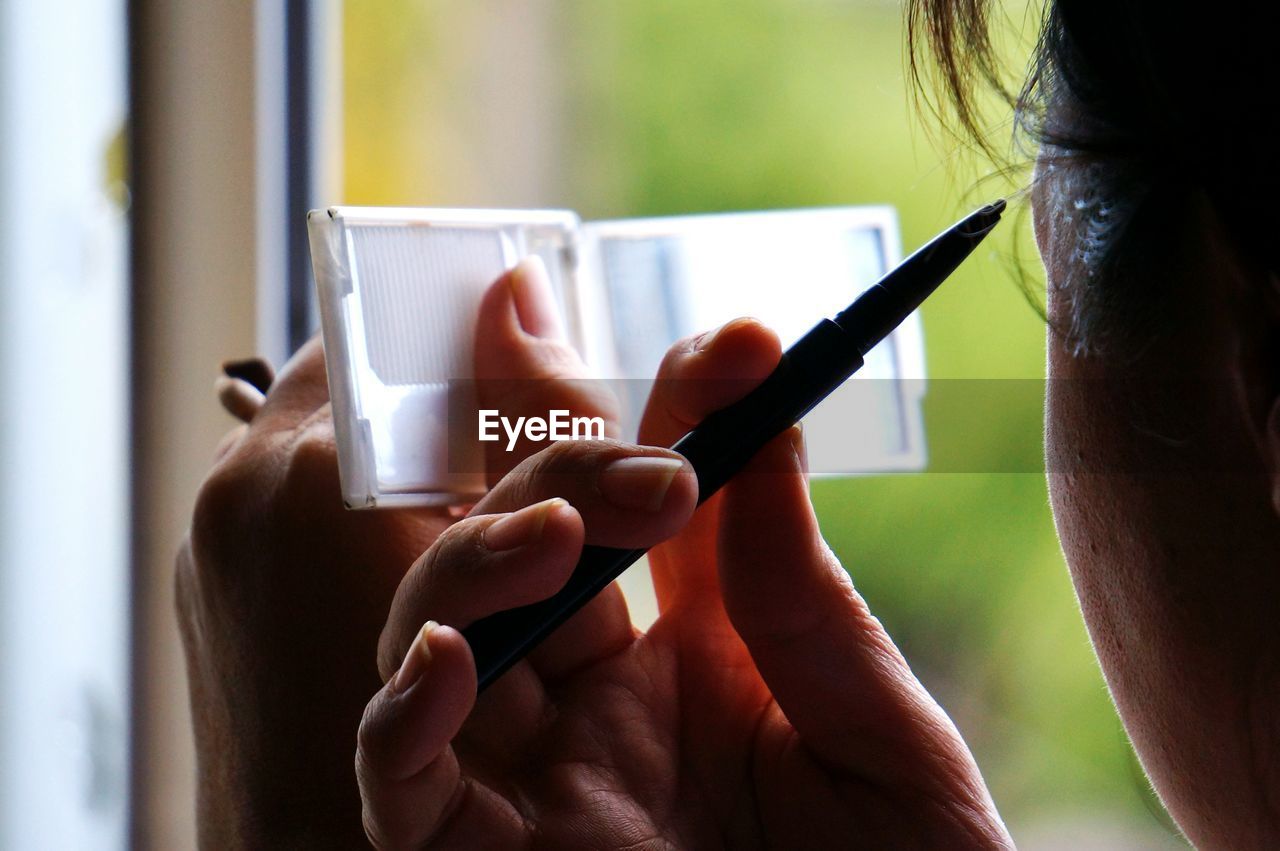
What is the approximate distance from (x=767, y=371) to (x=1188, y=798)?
18 cm

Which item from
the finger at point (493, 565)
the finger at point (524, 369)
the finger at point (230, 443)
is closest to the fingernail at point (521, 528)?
the finger at point (493, 565)

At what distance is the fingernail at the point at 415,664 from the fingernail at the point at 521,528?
1.2 inches

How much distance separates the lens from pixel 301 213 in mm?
687

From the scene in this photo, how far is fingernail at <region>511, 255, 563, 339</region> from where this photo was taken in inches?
17.3

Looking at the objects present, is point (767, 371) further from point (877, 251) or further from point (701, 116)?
→ point (701, 116)

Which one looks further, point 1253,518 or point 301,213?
point 301,213

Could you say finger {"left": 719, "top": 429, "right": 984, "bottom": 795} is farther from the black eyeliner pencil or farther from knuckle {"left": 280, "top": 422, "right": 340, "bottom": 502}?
knuckle {"left": 280, "top": 422, "right": 340, "bottom": 502}

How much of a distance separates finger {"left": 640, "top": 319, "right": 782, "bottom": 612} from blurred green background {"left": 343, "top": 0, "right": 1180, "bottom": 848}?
0.06 m

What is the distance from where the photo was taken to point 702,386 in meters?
0.37

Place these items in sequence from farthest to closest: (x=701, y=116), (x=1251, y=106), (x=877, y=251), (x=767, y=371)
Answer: (x=701, y=116), (x=877, y=251), (x=767, y=371), (x=1251, y=106)

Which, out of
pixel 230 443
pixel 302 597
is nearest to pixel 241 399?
pixel 230 443

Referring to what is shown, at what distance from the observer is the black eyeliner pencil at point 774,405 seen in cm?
35

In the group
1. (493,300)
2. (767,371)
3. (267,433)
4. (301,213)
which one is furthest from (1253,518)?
(301,213)

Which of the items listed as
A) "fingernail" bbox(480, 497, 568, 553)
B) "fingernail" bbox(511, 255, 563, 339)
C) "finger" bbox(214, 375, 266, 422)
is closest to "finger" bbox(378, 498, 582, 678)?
"fingernail" bbox(480, 497, 568, 553)
